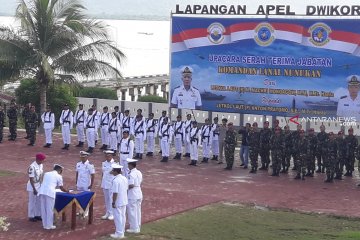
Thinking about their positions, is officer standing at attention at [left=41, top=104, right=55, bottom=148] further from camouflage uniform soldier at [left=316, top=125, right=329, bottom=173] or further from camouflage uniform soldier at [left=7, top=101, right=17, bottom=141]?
camouflage uniform soldier at [left=316, top=125, right=329, bottom=173]

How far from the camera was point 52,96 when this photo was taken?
28.7 meters

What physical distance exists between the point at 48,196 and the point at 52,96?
15.7 meters

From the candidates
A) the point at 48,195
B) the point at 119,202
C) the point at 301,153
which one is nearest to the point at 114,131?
the point at 301,153

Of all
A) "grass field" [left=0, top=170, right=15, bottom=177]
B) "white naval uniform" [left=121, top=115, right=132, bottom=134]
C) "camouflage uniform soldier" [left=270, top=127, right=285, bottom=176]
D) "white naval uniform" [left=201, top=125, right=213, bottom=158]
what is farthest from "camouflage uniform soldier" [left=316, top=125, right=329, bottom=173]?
"grass field" [left=0, top=170, right=15, bottom=177]

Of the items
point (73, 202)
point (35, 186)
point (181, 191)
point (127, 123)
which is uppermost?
point (127, 123)

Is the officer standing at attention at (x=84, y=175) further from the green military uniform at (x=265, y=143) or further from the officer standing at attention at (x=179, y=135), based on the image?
the officer standing at attention at (x=179, y=135)

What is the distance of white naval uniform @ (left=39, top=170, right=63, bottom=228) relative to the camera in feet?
43.8

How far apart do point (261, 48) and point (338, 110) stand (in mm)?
3014

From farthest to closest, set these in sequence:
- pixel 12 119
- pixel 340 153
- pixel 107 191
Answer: pixel 12 119 → pixel 340 153 → pixel 107 191

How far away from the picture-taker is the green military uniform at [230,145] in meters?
20.5

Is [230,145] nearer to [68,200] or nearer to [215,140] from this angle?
[215,140]

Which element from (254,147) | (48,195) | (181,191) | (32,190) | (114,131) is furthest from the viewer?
(114,131)

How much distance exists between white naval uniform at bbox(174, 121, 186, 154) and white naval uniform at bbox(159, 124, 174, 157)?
15.1 inches

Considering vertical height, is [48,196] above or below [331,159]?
below
